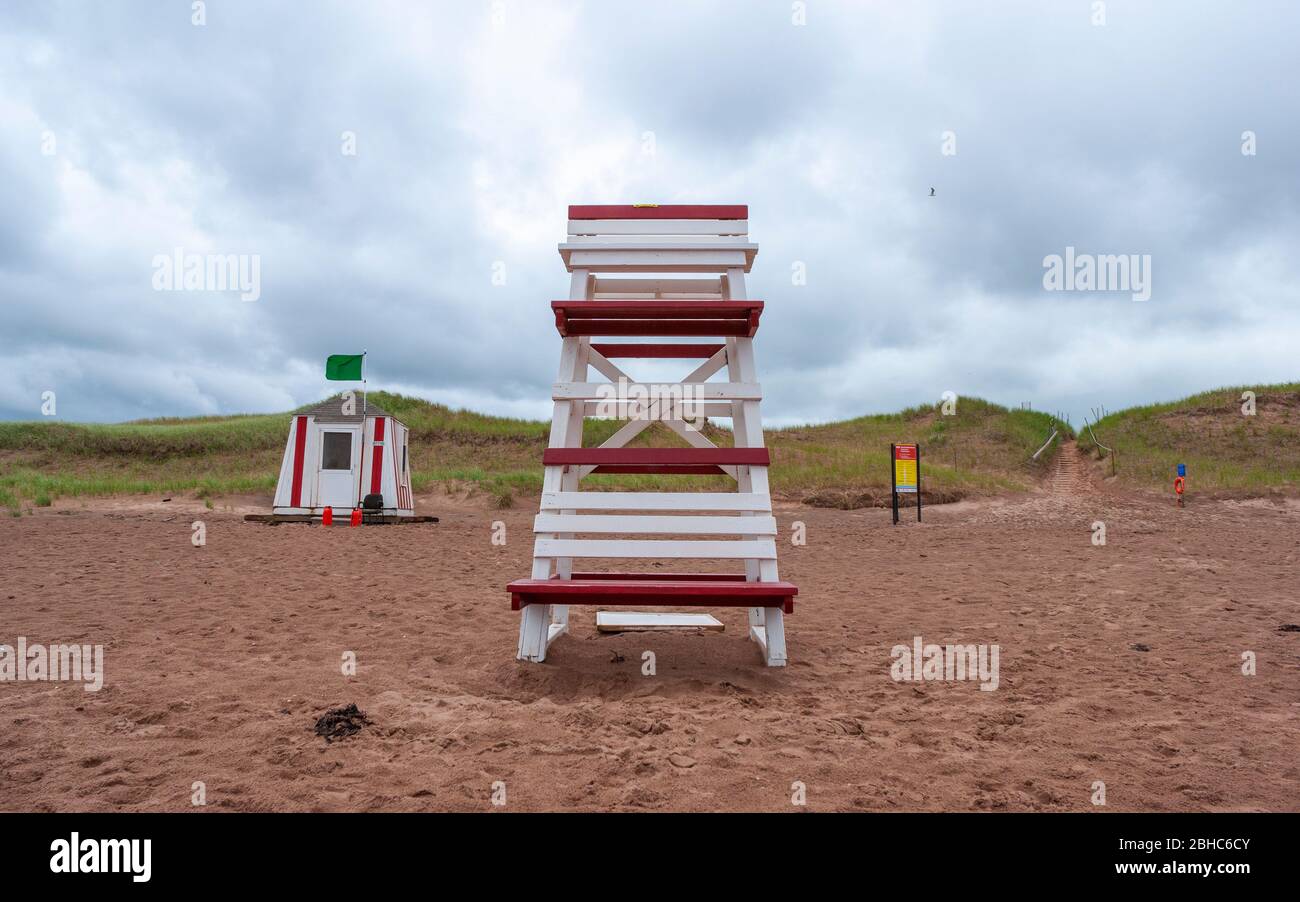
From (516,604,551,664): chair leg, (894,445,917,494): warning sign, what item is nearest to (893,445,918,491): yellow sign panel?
(894,445,917,494): warning sign

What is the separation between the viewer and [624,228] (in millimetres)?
5316

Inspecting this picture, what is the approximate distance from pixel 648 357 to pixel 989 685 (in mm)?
3407

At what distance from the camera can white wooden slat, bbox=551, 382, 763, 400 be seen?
4883mm

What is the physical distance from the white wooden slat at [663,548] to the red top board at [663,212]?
239cm

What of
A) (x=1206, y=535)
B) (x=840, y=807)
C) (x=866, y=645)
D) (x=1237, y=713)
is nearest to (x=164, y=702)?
(x=840, y=807)

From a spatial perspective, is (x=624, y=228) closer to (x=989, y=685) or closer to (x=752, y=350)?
(x=752, y=350)

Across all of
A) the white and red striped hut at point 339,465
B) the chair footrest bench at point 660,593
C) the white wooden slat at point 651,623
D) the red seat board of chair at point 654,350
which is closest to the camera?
the chair footrest bench at point 660,593

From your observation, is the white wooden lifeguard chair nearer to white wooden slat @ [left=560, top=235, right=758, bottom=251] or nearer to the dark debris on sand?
white wooden slat @ [left=560, top=235, right=758, bottom=251]

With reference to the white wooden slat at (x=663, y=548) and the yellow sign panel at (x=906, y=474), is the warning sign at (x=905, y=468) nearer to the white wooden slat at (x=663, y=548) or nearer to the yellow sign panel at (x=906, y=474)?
the yellow sign panel at (x=906, y=474)

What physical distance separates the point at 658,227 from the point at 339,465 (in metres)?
14.6

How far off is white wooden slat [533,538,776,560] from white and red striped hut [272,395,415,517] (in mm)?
13534

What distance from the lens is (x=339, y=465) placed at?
17.6 meters

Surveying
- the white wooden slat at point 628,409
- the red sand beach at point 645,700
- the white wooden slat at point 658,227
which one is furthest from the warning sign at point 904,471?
the white wooden slat at point 658,227

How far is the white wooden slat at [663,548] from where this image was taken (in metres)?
4.63
